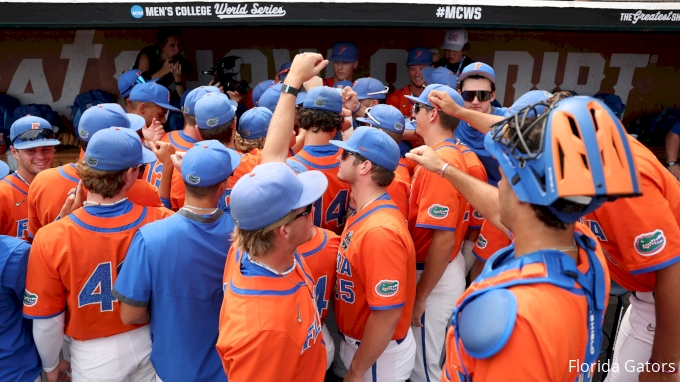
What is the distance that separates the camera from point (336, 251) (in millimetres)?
2701

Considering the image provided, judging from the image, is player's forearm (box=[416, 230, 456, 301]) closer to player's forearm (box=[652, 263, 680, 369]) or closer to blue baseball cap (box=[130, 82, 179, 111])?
player's forearm (box=[652, 263, 680, 369])

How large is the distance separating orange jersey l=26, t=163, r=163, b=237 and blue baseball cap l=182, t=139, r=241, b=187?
74 cm

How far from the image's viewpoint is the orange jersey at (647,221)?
210cm

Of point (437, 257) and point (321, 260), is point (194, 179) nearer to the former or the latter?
point (321, 260)

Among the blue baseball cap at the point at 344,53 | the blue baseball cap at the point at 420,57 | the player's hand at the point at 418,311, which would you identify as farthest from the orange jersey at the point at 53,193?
the blue baseball cap at the point at 420,57

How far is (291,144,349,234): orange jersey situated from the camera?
130 inches

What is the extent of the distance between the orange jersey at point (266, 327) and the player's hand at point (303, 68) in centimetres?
121

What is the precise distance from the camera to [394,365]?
282 centimetres

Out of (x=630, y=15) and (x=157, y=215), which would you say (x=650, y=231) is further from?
(x=630, y=15)

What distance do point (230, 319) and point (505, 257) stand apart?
1.01 m

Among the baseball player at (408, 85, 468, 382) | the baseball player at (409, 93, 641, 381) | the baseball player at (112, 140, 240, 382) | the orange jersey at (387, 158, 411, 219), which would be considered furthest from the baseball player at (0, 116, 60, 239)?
the baseball player at (409, 93, 641, 381)

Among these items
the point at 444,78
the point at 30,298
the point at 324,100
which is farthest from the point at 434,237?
the point at 444,78

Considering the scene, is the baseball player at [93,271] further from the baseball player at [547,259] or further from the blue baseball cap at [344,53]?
the blue baseball cap at [344,53]

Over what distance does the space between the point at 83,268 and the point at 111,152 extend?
0.59 m
